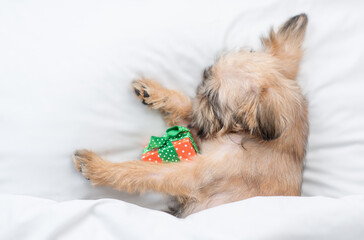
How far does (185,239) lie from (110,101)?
3.30 ft

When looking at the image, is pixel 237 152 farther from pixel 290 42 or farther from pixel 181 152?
pixel 290 42

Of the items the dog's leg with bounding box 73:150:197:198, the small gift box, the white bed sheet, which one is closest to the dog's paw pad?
the small gift box

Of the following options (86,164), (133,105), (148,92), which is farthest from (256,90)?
(86,164)

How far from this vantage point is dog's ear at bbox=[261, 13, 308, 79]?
7.82 feet

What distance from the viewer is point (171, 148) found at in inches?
88.5

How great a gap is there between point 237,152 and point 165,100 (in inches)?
24.1

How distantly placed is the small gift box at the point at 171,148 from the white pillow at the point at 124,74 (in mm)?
113

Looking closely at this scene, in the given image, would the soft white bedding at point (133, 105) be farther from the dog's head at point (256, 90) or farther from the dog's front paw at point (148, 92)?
the dog's head at point (256, 90)

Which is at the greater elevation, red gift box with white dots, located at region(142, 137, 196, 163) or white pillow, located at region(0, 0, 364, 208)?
white pillow, located at region(0, 0, 364, 208)

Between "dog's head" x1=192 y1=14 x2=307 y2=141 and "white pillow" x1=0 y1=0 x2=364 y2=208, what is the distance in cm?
16

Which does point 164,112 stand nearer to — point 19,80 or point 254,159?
point 254,159

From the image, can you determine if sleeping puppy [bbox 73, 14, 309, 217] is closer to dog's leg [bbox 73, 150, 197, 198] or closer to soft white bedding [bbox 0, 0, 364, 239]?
dog's leg [bbox 73, 150, 197, 198]

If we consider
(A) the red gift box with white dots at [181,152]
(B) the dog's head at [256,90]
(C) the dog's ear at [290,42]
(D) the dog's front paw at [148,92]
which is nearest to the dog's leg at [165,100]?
(D) the dog's front paw at [148,92]

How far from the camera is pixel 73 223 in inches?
67.0
